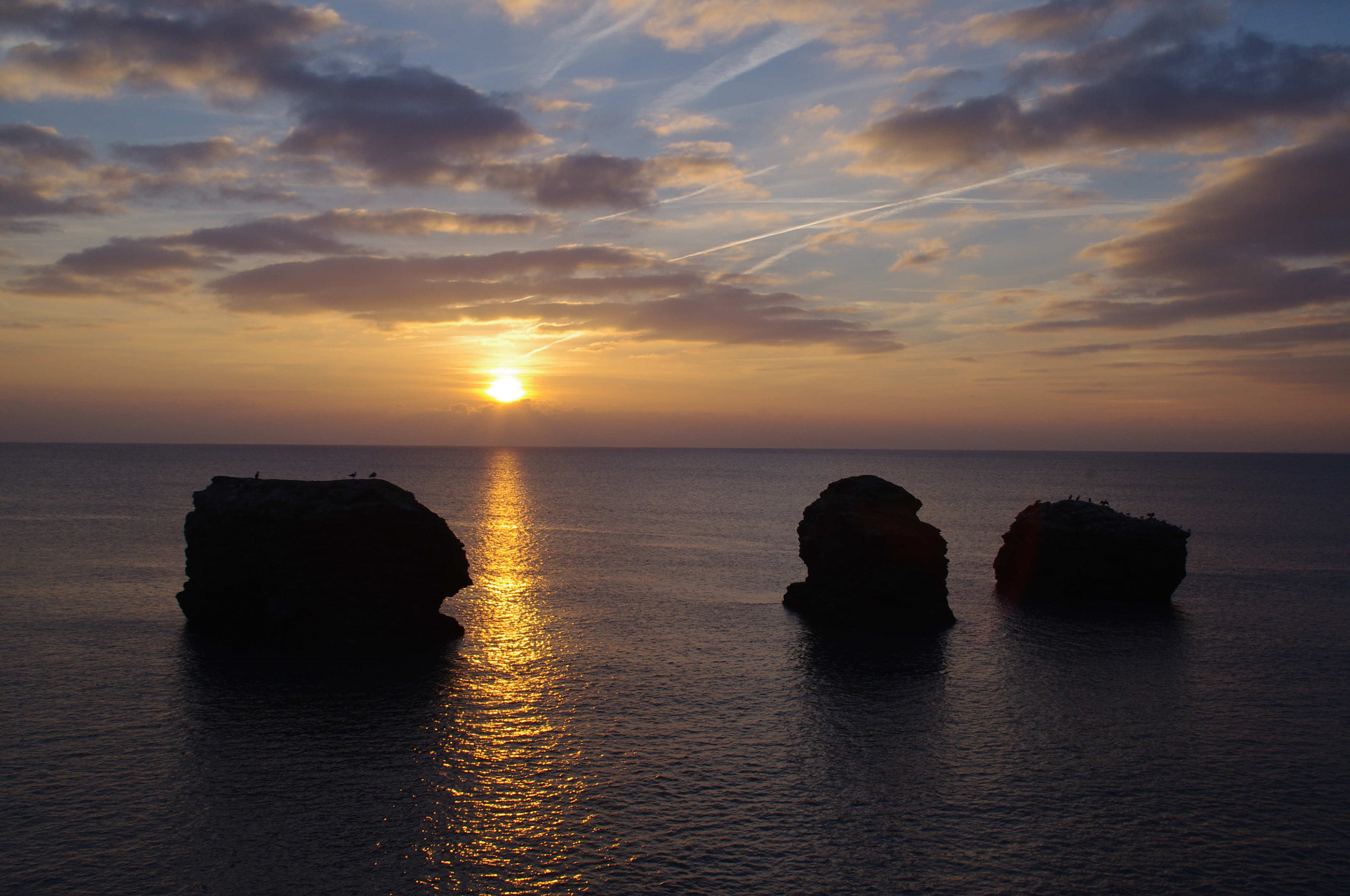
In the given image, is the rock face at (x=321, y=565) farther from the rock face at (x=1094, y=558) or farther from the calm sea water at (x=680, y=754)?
the rock face at (x=1094, y=558)

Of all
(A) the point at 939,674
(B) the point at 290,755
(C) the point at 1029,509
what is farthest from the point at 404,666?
(C) the point at 1029,509

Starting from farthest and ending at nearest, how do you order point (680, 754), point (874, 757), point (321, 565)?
point (321, 565) < point (680, 754) < point (874, 757)

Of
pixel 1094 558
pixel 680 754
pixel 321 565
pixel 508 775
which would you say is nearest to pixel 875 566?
pixel 1094 558

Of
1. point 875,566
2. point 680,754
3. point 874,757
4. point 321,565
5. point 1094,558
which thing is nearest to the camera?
point 874,757

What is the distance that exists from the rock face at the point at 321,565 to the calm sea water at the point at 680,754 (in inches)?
122

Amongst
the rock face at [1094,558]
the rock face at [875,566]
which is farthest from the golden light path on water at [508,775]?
the rock face at [1094,558]

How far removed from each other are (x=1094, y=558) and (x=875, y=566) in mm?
21337

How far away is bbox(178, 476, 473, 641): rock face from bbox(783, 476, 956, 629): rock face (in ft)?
78.0

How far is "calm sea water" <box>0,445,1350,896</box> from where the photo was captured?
75.8 ft

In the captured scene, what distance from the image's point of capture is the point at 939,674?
140 feet

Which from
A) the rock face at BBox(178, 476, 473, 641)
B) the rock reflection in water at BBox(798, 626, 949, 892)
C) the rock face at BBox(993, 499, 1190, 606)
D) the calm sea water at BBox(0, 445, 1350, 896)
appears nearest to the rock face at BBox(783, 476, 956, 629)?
the calm sea water at BBox(0, 445, 1350, 896)

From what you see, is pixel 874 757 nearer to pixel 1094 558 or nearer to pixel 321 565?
pixel 321 565

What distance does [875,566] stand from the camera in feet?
182

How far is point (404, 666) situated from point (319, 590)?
8145 millimetres
